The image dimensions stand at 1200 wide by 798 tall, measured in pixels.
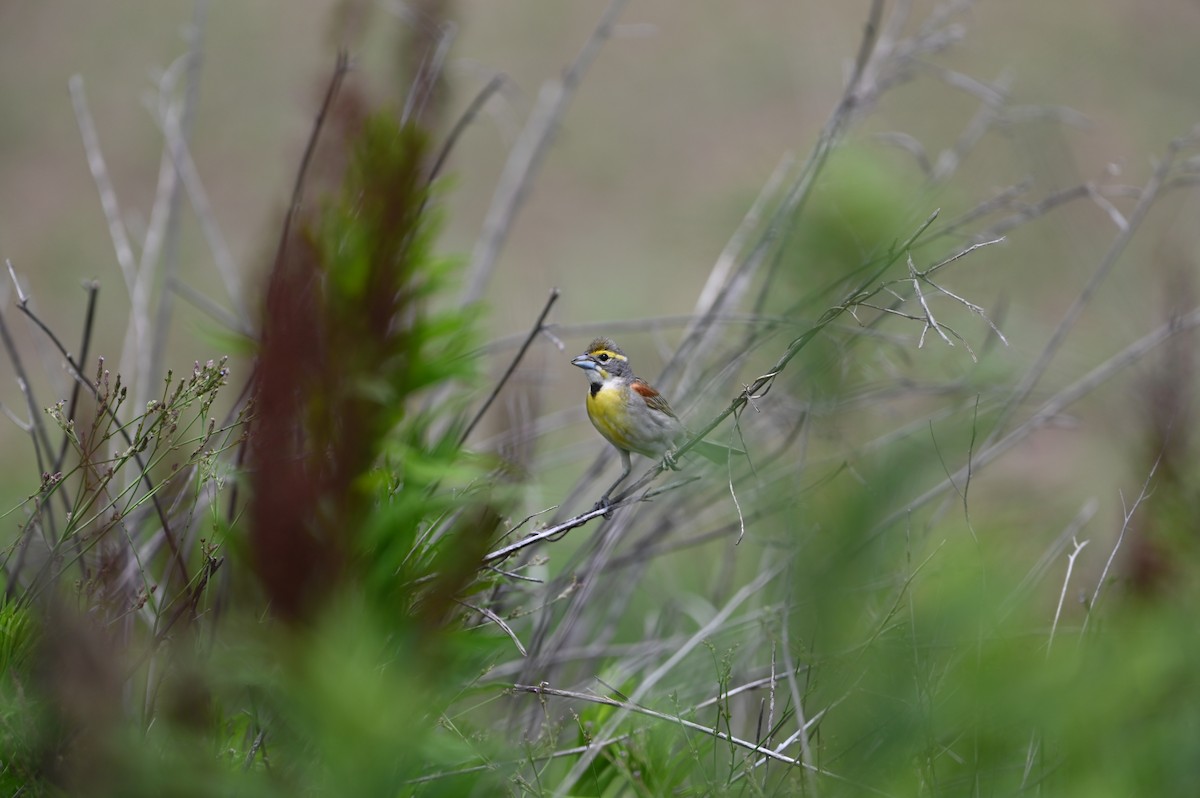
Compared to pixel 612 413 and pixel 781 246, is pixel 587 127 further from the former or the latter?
pixel 781 246

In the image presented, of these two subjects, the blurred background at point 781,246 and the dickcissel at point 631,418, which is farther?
the dickcissel at point 631,418

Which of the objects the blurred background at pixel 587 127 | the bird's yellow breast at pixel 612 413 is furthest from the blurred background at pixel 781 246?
the bird's yellow breast at pixel 612 413

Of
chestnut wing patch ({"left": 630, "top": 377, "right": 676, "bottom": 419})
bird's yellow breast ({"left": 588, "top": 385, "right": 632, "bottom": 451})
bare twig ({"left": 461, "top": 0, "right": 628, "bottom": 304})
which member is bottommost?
bird's yellow breast ({"left": 588, "top": 385, "right": 632, "bottom": 451})

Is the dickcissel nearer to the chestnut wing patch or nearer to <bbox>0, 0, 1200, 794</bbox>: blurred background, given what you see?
the chestnut wing patch

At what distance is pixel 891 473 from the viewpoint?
3.93ft

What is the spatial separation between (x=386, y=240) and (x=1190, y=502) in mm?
1857

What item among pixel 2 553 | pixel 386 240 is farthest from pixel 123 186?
pixel 386 240

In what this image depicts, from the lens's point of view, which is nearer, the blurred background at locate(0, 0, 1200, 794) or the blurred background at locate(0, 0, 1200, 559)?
the blurred background at locate(0, 0, 1200, 794)

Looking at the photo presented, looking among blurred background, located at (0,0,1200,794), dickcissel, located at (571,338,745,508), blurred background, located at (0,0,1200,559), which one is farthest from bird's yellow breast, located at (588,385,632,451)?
blurred background, located at (0,0,1200,559)

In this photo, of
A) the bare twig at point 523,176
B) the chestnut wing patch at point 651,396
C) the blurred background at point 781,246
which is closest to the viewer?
the blurred background at point 781,246

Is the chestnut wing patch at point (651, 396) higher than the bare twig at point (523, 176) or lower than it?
lower

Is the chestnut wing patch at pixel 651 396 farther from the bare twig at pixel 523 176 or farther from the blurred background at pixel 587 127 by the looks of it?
the blurred background at pixel 587 127

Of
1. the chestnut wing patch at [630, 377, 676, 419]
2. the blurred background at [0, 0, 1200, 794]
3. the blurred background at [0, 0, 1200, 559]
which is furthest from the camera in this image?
the blurred background at [0, 0, 1200, 559]

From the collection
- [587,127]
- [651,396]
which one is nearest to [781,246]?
[651,396]
